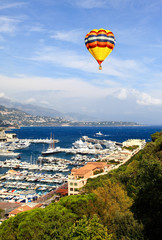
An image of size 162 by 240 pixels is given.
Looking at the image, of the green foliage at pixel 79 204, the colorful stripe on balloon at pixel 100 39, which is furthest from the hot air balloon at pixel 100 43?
the green foliage at pixel 79 204

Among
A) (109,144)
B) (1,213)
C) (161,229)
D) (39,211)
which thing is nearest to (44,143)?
(109,144)

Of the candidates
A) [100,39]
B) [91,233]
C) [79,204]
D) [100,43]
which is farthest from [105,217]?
[100,39]

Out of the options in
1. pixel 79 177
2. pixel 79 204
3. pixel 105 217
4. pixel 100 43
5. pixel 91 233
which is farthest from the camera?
pixel 79 177

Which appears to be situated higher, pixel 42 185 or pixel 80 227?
pixel 80 227

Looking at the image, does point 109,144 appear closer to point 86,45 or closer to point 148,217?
point 86,45

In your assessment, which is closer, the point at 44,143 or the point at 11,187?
the point at 11,187

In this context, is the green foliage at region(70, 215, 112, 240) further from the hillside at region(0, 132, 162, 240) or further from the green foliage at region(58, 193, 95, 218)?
the green foliage at region(58, 193, 95, 218)

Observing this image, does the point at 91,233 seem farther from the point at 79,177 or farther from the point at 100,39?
the point at 79,177
